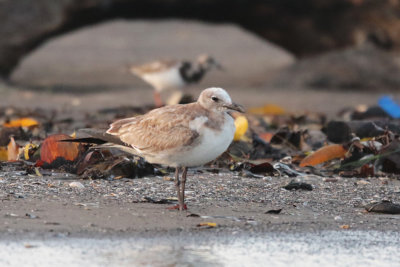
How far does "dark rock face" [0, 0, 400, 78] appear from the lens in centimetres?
1263

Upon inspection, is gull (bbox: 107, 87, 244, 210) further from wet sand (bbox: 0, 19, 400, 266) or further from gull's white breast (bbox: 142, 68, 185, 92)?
gull's white breast (bbox: 142, 68, 185, 92)

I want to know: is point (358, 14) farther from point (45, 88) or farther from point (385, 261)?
point (385, 261)

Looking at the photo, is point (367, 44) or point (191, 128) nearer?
point (191, 128)

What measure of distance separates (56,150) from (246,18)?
918cm

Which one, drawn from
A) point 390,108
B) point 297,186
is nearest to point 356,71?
point 390,108

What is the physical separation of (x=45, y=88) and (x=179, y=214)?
9.15 metres

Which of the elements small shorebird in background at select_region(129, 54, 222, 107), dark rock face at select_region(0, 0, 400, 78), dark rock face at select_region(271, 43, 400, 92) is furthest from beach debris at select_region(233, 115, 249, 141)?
dark rock face at select_region(271, 43, 400, 92)

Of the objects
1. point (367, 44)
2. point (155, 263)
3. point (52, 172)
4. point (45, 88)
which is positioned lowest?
point (155, 263)

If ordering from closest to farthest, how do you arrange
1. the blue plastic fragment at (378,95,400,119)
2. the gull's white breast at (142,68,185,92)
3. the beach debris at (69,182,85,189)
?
the beach debris at (69,182,85,189) < the blue plastic fragment at (378,95,400,119) < the gull's white breast at (142,68,185,92)

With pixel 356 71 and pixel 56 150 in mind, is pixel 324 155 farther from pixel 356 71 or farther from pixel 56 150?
pixel 356 71

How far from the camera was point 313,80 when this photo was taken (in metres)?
14.1

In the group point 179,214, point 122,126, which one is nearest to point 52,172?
point 122,126

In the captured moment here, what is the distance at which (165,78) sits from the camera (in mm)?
11852

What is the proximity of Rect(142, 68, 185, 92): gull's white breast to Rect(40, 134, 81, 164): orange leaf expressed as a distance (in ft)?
20.0
